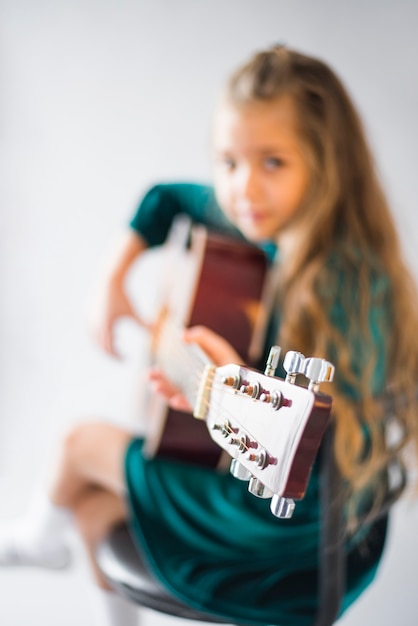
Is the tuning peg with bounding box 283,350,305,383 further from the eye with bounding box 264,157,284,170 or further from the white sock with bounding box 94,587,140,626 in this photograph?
the white sock with bounding box 94,587,140,626

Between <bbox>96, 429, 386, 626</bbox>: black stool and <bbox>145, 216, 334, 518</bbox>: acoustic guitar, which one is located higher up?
<bbox>145, 216, 334, 518</bbox>: acoustic guitar

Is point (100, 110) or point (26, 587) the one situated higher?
point (100, 110)

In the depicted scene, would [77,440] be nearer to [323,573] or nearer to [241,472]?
[323,573]

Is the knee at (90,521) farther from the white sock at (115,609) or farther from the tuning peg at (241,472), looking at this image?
the tuning peg at (241,472)

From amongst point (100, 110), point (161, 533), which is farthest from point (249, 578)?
point (100, 110)

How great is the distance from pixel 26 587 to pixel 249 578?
48 centimetres

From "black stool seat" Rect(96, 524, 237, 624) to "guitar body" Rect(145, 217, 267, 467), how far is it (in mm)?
110

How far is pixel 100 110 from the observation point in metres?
1.12

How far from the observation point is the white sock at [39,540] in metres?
0.84

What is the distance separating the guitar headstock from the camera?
0.30 m

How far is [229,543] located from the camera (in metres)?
0.64

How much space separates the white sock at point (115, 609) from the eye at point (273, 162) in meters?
0.55

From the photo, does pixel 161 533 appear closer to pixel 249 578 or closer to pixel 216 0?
pixel 249 578

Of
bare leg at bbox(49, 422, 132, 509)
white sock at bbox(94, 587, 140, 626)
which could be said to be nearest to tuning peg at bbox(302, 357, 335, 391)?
bare leg at bbox(49, 422, 132, 509)
